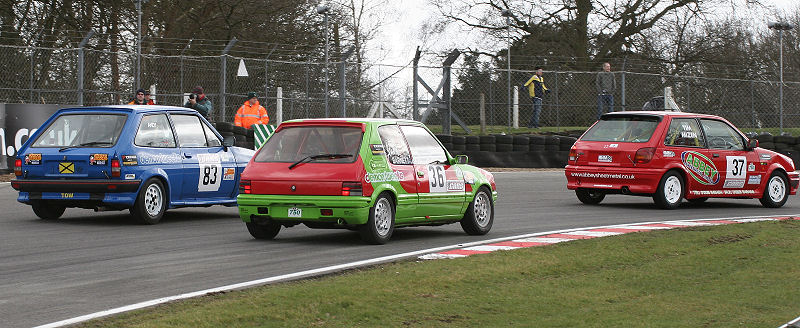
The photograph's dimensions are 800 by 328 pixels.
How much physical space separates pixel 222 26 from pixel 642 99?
14.5m

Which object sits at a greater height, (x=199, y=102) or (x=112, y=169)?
(x=199, y=102)

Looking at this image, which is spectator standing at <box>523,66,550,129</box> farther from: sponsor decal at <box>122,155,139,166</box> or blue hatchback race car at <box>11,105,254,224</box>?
sponsor decal at <box>122,155,139,166</box>

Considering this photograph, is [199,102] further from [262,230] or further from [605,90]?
[605,90]

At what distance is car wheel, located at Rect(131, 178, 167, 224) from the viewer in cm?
1349

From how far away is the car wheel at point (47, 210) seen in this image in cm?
1405

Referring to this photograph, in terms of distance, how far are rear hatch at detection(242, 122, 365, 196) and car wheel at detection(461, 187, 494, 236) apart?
6.00 ft

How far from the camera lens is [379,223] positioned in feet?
38.1

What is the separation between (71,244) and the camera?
37.4 ft

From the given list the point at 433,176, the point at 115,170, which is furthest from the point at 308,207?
the point at 115,170

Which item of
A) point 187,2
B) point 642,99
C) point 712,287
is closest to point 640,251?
point 712,287

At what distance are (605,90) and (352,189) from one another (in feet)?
68.1

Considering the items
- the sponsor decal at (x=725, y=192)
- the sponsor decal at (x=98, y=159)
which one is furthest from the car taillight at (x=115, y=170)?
the sponsor decal at (x=725, y=192)

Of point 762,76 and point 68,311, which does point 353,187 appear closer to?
point 68,311

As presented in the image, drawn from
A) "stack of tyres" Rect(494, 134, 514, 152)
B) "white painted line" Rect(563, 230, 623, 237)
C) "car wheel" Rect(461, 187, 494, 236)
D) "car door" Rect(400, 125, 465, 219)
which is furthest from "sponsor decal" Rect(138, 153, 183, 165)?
"stack of tyres" Rect(494, 134, 514, 152)
